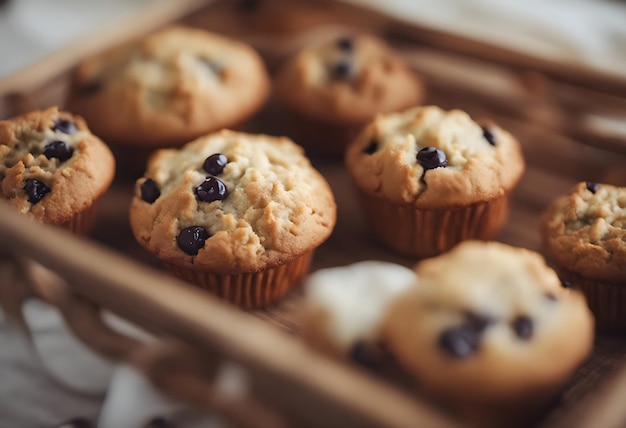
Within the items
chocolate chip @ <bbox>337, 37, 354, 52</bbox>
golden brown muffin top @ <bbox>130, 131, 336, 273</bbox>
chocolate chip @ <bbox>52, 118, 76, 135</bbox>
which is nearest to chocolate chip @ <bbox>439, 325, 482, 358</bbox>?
golden brown muffin top @ <bbox>130, 131, 336, 273</bbox>

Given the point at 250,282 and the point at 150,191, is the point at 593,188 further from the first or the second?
the point at 150,191

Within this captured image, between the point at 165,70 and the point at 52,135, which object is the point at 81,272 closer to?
the point at 52,135

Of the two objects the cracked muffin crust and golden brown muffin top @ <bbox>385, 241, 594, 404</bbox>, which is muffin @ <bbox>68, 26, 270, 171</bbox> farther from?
golden brown muffin top @ <bbox>385, 241, 594, 404</bbox>

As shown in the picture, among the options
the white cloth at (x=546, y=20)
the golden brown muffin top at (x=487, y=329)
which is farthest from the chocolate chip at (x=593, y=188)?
the white cloth at (x=546, y=20)

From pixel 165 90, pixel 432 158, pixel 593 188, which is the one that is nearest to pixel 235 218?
pixel 432 158

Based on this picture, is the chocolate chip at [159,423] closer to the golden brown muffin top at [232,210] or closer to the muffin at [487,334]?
the golden brown muffin top at [232,210]
